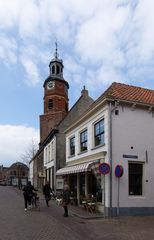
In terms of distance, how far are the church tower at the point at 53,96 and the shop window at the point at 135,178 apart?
115 feet

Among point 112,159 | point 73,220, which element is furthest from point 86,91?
point 73,220

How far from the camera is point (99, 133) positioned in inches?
715

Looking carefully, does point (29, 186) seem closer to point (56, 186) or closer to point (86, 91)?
point (56, 186)

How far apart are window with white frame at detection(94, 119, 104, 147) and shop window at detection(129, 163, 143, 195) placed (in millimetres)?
2220

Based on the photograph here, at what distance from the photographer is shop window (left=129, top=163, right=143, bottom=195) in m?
16.6

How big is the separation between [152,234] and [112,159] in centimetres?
589

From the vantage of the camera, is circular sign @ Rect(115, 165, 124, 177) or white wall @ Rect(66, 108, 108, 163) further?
white wall @ Rect(66, 108, 108, 163)

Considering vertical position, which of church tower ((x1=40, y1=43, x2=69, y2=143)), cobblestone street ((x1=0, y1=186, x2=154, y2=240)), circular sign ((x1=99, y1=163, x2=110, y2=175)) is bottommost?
cobblestone street ((x1=0, y1=186, x2=154, y2=240))

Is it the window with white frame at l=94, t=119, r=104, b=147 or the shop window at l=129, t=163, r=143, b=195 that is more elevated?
the window with white frame at l=94, t=119, r=104, b=147

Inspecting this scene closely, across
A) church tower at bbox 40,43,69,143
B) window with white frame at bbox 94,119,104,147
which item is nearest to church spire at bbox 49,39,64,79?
church tower at bbox 40,43,69,143

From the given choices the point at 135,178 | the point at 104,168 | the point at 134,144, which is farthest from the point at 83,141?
the point at 104,168

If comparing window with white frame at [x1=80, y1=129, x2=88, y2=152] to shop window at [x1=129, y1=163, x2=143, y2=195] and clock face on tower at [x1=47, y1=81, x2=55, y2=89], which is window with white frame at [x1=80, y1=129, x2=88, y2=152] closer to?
shop window at [x1=129, y1=163, x2=143, y2=195]

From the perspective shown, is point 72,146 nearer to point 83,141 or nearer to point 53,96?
point 83,141

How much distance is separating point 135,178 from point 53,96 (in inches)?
1451
